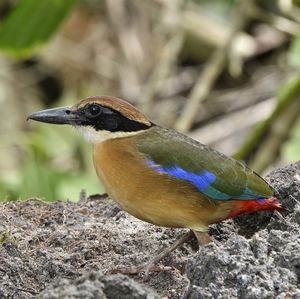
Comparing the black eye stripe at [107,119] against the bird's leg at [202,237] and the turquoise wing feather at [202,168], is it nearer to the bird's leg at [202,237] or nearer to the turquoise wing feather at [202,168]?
the turquoise wing feather at [202,168]

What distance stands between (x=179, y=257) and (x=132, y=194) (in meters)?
0.35

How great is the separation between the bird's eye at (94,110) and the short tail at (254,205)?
74 centimetres

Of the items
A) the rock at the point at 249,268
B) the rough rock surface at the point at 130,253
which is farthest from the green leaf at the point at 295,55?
the rock at the point at 249,268

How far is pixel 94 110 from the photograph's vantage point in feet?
15.2

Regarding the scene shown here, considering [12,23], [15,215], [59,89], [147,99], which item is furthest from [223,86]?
[15,215]

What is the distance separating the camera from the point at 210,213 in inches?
175

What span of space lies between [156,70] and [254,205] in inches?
176

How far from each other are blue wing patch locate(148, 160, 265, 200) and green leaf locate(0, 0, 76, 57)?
297cm

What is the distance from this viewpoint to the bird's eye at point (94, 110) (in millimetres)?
4609

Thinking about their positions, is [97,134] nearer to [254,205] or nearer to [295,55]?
[254,205]

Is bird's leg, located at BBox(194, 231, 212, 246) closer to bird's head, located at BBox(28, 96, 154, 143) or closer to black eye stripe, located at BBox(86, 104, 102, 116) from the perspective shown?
bird's head, located at BBox(28, 96, 154, 143)

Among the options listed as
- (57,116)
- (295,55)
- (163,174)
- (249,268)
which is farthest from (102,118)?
(295,55)

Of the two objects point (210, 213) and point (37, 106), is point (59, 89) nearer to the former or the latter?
point (37, 106)

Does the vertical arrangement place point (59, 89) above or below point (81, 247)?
below
